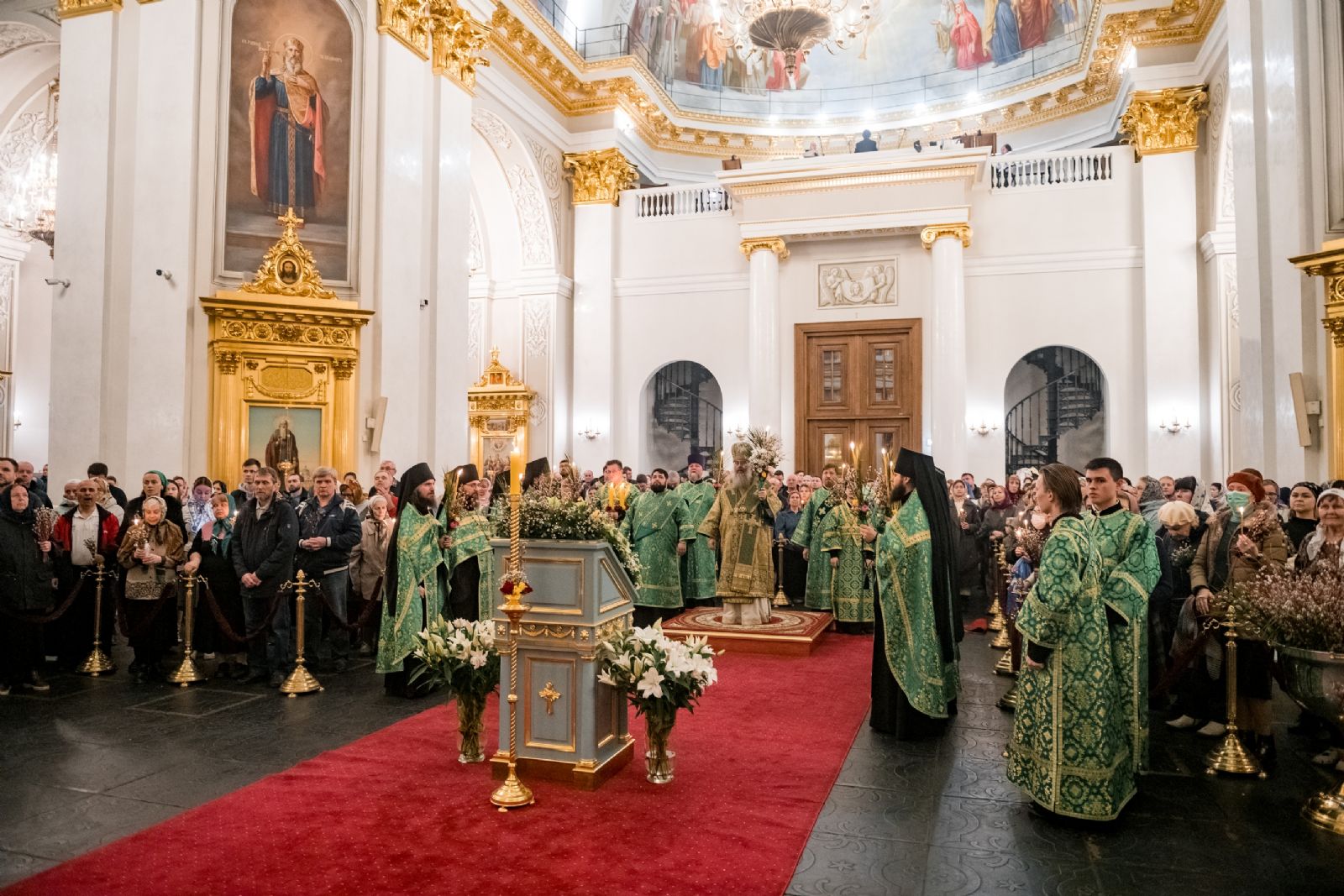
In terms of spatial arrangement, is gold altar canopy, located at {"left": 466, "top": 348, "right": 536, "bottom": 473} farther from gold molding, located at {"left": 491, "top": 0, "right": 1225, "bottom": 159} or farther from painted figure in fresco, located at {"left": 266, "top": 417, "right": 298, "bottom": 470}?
painted figure in fresco, located at {"left": 266, "top": 417, "right": 298, "bottom": 470}

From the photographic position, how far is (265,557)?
7.70 m

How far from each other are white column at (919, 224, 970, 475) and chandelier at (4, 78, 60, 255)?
15.7 metres

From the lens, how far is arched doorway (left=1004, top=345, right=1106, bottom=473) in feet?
63.6

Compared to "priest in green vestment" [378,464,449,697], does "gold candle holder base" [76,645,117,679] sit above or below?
below

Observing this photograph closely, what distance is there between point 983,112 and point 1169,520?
16.8m

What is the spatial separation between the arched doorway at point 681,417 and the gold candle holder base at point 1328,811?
56.7 feet

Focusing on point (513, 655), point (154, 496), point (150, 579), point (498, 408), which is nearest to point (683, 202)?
point (498, 408)

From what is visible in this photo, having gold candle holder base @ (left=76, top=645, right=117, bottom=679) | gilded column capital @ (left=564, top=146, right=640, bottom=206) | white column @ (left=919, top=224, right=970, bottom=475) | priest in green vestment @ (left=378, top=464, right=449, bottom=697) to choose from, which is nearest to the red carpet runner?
priest in green vestment @ (left=378, top=464, right=449, bottom=697)

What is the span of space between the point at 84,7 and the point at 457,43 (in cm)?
520

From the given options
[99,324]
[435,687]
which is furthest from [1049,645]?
[99,324]

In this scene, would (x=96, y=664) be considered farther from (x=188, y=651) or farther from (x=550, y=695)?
(x=550, y=695)

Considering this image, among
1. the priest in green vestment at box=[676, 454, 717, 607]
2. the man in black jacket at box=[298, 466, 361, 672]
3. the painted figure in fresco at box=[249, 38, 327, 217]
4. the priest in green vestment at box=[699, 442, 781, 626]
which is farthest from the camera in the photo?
the painted figure in fresco at box=[249, 38, 327, 217]

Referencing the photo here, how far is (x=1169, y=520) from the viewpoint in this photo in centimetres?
669

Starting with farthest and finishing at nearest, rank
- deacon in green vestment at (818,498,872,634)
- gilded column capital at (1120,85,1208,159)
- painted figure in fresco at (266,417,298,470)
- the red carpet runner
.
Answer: gilded column capital at (1120,85,1208,159), painted figure in fresco at (266,417,298,470), deacon in green vestment at (818,498,872,634), the red carpet runner
